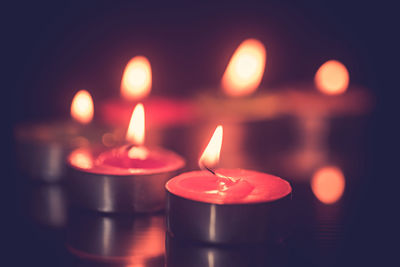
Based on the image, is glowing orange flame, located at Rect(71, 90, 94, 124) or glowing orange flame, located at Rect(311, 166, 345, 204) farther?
glowing orange flame, located at Rect(71, 90, 94, 124)

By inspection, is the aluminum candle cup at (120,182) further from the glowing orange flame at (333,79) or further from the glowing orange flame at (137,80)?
the glowing orange flame at (333,79)

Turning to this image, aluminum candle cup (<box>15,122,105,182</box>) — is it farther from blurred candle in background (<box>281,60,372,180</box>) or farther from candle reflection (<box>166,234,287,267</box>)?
blurred candle in background (<box>281,60,372,180</box>)

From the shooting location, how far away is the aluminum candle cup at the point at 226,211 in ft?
2.72

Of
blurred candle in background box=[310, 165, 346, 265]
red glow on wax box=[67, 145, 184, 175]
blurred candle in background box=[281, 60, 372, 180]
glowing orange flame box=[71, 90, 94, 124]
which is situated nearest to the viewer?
blurred candle in background box=[310, 165, 346, 265]

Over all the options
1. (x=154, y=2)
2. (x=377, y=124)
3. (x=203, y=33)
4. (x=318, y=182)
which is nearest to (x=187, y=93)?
(x=203, y=33)

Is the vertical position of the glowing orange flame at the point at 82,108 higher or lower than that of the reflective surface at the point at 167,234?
higher

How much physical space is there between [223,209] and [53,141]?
56 cm

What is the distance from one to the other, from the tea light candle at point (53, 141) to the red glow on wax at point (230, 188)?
1.23 feet

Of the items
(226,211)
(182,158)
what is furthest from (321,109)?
(226,211)

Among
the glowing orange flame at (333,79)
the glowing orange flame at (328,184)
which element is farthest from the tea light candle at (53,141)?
the glowing orange flame at (333,79)

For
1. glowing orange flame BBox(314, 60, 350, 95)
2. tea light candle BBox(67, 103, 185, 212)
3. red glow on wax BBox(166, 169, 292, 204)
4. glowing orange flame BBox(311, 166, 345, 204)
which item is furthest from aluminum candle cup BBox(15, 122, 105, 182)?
glowing orange flame BBox(314, 60, 350, 95)

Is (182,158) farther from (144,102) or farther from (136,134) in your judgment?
(144,102)

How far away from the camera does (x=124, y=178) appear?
100 centimetres

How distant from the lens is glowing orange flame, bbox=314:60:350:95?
1688mm
